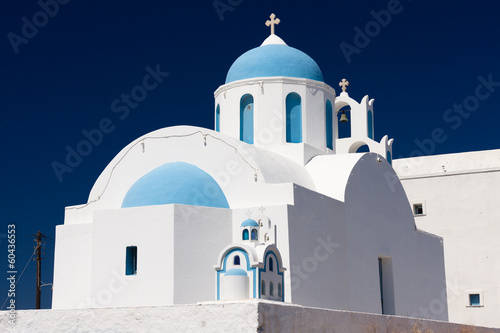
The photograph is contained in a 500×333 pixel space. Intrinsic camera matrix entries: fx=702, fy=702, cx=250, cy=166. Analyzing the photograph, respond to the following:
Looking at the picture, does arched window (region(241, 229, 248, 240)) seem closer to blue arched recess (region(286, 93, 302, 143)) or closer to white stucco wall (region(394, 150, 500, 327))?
blue arched recess (region(286, 93, 302, 143))

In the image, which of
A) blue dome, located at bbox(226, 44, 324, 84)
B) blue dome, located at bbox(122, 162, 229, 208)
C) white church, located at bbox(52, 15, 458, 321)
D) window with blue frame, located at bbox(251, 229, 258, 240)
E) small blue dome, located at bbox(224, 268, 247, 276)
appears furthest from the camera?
blue dome, located at bbox(226, 44, 324, 84)

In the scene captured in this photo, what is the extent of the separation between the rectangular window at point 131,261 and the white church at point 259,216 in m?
0.02

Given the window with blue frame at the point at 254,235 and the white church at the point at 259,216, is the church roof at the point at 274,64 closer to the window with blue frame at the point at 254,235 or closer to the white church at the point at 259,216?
the white church at the point at 259,216

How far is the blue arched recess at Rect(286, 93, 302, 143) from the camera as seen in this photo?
48.5ft

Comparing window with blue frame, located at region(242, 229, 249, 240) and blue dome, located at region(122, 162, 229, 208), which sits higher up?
blue dome, located at region(122, 162, 229, 208)

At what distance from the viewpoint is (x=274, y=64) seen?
1499 centimetres

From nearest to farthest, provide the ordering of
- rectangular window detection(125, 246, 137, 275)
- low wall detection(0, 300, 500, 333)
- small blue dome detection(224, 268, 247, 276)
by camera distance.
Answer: low wall detection(0, 300, 500, 333), small blue dome detection(224, 268, 247, 276), rectangular window detection(125, 246, 137, 275)

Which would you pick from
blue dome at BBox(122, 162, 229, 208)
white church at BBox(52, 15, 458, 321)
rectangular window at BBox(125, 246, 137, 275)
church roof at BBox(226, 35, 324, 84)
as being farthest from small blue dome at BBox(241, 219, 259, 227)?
church roof at BBox(226, 35, 324, 84)

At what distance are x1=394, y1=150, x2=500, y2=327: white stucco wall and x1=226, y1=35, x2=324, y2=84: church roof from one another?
6.64 metres

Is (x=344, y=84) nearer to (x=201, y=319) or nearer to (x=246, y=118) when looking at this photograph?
(x=246, y=118)

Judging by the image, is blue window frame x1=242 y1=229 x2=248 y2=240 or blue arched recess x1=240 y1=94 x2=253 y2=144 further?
blue arched recess x1=240 y1=94 x2=253 y2=144

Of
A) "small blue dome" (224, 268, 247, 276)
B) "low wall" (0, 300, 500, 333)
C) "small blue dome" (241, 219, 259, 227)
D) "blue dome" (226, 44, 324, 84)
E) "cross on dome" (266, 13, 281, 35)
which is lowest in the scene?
"low wall" (0, 300, 500, 333)

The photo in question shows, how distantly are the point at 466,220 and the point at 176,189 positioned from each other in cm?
1095

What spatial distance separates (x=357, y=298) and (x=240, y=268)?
4.61 meters
